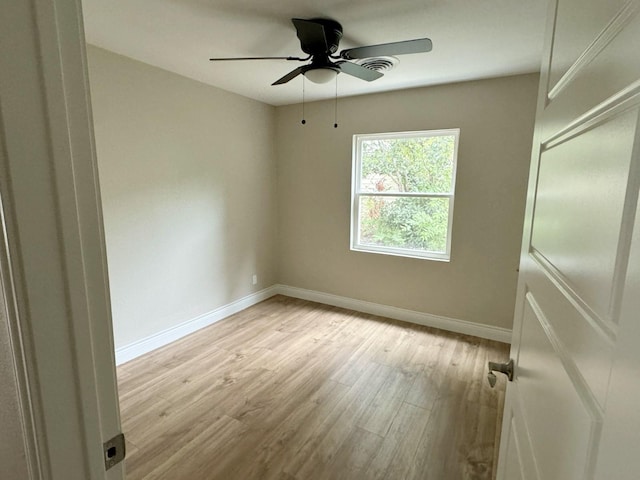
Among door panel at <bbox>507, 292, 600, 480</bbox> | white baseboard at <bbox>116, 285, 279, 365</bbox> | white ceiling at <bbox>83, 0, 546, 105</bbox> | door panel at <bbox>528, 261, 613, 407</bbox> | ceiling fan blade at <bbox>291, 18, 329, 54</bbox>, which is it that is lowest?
white baseboard at <bbox>116, 285, 279, 365</bbox>

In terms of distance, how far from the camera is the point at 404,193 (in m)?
3.62

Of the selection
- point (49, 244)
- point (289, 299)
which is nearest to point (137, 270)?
point (289, 299)

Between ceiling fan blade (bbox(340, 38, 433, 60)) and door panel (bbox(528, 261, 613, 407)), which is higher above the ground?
ceiling fan blade (bbox(340, 38, 433, 60))

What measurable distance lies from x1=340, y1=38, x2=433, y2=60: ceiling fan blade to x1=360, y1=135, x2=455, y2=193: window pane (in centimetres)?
161

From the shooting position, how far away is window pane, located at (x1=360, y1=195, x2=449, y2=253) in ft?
11.5

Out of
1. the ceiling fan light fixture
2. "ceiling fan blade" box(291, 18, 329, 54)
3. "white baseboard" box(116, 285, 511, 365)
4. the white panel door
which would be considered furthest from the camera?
"white baseboard" box(116, 285, 511, 365)

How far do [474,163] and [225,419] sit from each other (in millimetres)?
3060

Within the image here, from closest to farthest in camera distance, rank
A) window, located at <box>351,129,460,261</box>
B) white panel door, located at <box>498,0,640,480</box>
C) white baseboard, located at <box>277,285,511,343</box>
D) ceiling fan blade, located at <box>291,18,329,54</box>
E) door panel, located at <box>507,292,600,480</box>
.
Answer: white panel door, located at <box>498,0,640,480</box> < door panel, located at <box>507,292,600,480</box> < ceiling fan blade, located at <box>291,18,329,54</box> < white baseboard, located at <box>277,285,511,343</box> < window, located at <box>351,129,460,261</box>

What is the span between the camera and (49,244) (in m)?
0.49

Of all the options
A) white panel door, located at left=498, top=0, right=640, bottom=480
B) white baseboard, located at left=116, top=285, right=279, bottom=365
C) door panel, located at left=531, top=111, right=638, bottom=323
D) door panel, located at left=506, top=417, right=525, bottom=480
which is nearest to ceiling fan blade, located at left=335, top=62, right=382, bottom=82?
white panel door, located at left=498, top=0, right=640, bottom=480

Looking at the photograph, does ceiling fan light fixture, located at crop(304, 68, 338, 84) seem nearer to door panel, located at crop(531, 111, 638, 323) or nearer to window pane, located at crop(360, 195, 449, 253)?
door panel, located at crop(531, 111, 638, 323)

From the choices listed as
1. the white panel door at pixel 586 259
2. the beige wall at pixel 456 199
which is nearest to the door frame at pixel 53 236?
the white panel door at pixel 586 259

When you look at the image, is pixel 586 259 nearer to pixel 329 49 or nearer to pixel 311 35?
pixel 311 35

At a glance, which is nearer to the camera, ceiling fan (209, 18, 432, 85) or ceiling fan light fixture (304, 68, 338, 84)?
ceiling fan (209, 18, 432, 85)
